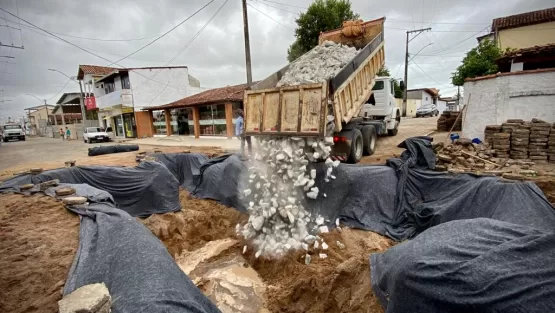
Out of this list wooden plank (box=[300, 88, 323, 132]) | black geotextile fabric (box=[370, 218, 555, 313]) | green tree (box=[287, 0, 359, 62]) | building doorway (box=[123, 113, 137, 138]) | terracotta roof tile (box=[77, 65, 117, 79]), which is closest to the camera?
black geotextile fabric (box=[370, 218, 555, 313])

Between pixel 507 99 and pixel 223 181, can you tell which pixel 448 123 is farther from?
pixel 223 181

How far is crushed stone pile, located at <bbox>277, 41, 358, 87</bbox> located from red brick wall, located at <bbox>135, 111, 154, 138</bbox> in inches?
813

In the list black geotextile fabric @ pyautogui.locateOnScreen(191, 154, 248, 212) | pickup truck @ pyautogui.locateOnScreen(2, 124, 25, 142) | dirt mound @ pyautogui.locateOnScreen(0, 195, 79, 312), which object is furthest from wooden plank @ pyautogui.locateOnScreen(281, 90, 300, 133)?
pickup truck @ pyautogui.locateOnScreen(2, 124, 25, 142)

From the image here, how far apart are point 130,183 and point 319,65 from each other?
5753 millimetres

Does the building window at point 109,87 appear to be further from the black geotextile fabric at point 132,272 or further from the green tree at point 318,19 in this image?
the black geotextile fabric at point 132,272

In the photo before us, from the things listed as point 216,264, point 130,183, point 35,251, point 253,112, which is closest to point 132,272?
point 35,251

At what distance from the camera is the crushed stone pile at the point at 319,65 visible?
21.0 ft

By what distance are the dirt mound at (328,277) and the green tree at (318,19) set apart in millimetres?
17719

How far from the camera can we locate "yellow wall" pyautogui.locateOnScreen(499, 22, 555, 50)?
16.7 m

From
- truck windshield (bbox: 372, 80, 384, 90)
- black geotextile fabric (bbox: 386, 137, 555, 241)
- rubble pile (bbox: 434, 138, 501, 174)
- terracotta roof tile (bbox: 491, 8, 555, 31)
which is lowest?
black geotextile fabric (bbox: 386, 137, 555, 241)

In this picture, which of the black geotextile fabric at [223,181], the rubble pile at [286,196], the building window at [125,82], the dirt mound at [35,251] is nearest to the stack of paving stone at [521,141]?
the rubble pile at [286,196]

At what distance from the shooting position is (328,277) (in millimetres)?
4117

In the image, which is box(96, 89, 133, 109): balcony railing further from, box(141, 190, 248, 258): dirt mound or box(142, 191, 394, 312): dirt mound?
box(142, 191, 394, 312): dirt mound

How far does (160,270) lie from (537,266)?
3.19 m
